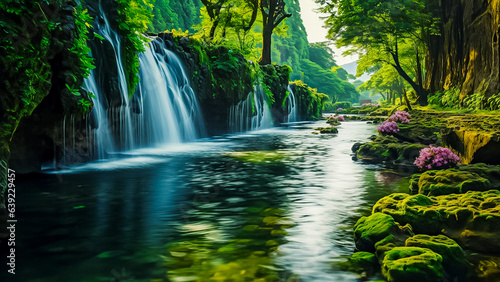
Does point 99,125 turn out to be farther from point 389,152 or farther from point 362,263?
point 362,263

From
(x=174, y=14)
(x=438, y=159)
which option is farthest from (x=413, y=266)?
(x=174, y=14)

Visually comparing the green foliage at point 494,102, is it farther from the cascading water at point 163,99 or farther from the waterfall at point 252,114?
the cascading water at point 163,99

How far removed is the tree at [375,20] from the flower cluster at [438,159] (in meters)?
23.3

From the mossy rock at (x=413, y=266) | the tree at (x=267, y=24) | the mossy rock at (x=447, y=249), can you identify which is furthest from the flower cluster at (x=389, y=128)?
the tree at (x=267, y=24)

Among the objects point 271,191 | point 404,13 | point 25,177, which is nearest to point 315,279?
point 271,191

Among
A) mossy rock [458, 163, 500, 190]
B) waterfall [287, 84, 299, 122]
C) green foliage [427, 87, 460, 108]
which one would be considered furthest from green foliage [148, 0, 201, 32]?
mossy rock [458, 163, 500, 190]

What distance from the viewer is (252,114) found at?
1092 inches

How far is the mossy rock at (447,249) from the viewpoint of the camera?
3957mm

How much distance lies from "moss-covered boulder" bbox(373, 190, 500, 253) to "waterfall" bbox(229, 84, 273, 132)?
19.4m

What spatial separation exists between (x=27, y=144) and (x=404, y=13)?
27943 millimetres

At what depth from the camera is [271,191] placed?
790cm

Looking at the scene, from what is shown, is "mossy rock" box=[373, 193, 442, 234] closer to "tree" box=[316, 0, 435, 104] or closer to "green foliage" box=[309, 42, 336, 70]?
"tree" box=[316, 0, 435, 104]

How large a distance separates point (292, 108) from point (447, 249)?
38893 mm

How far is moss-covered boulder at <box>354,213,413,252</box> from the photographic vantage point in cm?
450
